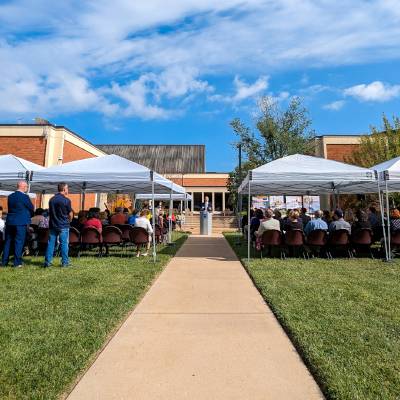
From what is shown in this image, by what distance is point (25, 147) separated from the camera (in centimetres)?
2164

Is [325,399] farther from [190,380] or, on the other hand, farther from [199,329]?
[199,329]

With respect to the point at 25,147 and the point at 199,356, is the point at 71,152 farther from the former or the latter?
the point at 199,356

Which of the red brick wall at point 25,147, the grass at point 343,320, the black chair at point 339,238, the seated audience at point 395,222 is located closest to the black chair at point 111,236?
the grass at point 343,320

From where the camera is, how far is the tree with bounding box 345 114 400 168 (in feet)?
64.7

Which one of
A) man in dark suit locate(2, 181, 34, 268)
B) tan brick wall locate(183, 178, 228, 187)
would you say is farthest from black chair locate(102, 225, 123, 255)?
tan brick wall locate(183, 178, 228, 187)

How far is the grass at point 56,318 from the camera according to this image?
296cm

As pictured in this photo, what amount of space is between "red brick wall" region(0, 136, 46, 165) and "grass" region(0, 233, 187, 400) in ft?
49.0

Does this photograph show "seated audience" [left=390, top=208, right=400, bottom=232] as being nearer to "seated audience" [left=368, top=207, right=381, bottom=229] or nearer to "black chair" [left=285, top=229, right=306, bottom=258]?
"seated audience" [left=368, top=207, right=381, bottom=229]

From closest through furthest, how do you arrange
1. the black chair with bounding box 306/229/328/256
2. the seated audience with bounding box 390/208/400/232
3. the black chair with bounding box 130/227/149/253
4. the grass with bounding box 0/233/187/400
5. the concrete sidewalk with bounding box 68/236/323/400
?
the concrete sidewalk with bounding box 68/236/323/400
the grass with bounding box 0/233/187/400
the black chair with bounding box 306/229/328/256
the black chair with bounding box 130/227/149/253
the seated audience with bounding box 390/208/400/232

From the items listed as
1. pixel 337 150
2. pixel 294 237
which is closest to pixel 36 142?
pixel 294 237

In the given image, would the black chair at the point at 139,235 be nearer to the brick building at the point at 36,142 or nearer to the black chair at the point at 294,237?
the black chair at the point at 294,237

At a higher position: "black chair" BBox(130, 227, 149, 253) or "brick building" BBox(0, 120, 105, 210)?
"brick building" BBox(0, 120, 105, 210)

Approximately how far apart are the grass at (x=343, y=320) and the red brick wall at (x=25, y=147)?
56.6 ft

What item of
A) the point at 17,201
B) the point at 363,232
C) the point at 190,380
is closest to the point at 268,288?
the point at 190,380
